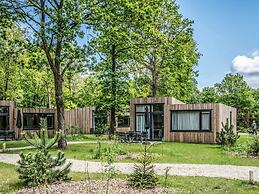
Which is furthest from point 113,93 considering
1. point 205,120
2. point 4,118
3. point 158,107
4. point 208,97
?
point 208,97

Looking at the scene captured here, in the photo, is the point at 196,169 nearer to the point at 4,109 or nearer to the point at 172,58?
the point at 4,109

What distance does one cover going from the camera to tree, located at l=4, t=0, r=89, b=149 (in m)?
17.4

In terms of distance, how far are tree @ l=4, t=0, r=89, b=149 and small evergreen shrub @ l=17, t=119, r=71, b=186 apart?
9.30m

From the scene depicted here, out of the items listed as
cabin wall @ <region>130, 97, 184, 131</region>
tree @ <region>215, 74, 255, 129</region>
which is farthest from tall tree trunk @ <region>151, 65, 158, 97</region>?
tree @ <region>215, 74, 255, 129</region>

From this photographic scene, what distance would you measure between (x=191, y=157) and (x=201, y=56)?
23.1m

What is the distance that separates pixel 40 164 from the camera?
8.23 m

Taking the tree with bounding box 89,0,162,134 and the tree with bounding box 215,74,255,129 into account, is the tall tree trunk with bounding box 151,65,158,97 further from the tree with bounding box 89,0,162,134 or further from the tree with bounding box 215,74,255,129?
the tree with bounding box 215,74,255,129

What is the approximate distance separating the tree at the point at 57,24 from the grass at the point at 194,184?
8163 millimetres

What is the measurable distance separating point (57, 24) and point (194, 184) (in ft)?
36.5

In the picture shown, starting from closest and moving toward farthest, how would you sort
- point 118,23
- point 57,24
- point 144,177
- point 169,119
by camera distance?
point 144,177 → point 57,24 → point 118,23 → point 169,119

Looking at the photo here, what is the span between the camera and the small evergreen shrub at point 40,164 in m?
8.23

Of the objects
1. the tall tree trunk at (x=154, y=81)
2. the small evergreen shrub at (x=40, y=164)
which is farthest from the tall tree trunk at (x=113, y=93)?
the small evergreen shrub at (x=40, y=164)

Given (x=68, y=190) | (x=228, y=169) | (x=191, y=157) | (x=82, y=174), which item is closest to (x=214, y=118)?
(x=191, y=157)

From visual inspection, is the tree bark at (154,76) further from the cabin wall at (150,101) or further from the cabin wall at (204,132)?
the cabin wall at (204,132)
